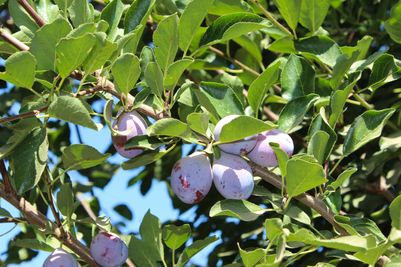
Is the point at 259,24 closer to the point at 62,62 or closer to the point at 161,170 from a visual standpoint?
the point at 62,62

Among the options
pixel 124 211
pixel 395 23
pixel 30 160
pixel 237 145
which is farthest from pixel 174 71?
pixel 124 211

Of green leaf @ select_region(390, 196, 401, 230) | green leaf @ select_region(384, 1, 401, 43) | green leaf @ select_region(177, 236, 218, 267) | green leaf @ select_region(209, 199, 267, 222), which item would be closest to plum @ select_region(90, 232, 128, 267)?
green leaf @ select_region(177, 236, 218, 267)

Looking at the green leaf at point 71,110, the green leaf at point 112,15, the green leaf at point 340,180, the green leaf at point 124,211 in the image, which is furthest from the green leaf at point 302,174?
the green leaf at point 124,211

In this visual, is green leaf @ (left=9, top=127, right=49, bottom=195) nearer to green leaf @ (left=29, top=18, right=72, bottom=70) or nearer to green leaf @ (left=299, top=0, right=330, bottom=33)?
green leaf @ (left=29, top=18, right=72, bottom=70)

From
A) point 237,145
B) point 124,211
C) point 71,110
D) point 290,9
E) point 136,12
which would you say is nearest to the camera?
point 71,110

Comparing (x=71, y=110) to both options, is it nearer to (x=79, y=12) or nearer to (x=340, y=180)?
(x=79, y=12)

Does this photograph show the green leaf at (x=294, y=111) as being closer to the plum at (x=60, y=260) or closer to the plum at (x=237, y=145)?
the plum at (x=237, y=145)

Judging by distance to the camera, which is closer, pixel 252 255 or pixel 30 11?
pixel 252 255

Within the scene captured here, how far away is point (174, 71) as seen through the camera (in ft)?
3.61

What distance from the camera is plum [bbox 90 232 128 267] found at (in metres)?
1.23

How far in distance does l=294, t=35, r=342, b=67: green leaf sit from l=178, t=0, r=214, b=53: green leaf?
0.24 metres

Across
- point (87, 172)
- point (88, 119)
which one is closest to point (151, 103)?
point (88, 119)

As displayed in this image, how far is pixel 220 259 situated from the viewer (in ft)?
7.17

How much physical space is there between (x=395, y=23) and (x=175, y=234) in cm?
52
